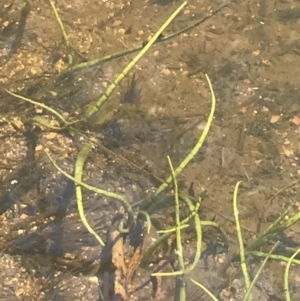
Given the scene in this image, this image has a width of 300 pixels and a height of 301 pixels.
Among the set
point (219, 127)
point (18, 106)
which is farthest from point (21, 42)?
point (219, 127)

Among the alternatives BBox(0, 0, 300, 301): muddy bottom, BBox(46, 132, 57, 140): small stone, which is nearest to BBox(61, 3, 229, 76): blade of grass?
BBox(0, 0, 300, 301): muddy bottom

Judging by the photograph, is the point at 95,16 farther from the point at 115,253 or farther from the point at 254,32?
the point at 115,253

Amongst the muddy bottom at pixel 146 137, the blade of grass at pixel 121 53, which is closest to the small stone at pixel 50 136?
the muddy bottom at pixel 146 137

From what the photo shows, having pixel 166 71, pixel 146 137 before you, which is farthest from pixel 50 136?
pixel 166 71

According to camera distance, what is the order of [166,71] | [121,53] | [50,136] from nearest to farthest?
[121,53], [50,136], [166,71]

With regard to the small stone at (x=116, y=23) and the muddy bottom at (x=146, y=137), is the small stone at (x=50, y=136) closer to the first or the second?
the muddy bottom at (x=146, y=137)

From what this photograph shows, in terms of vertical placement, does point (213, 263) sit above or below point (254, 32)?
below

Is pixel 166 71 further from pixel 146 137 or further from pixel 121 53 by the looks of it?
pixel 121 53

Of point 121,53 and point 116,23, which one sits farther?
point 116,23
